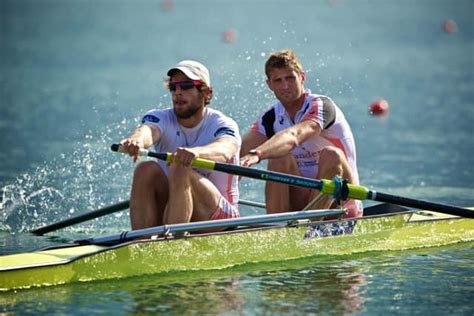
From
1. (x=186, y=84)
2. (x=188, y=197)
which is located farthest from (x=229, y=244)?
(x=186, y=84)

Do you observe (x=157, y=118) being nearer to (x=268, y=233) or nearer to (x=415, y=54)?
(x=268, y=233)

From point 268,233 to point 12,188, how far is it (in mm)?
3952

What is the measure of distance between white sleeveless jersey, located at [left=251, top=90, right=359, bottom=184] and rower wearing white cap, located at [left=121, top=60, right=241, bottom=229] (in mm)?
761

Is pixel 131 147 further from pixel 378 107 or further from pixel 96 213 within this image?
pixel 378 107

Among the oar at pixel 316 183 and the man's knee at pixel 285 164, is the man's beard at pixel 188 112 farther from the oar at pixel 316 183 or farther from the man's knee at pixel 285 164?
the man's knee at pixel 285 164

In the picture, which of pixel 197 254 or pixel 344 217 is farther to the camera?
pixel 344 217

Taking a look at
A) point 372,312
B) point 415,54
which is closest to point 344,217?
point 372,312

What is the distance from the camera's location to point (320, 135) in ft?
28.3

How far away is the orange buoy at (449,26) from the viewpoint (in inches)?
1286

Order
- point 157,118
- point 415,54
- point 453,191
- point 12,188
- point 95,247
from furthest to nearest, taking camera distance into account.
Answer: point 415,54 < point 453,191 < point 12,188 < point 157,118 < point 95,247

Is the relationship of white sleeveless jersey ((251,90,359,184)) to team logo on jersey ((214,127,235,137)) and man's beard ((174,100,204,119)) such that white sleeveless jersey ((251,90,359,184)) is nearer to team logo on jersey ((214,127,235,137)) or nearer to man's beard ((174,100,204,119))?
team logo on jersey ((214,127,235,137))

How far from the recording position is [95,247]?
714cm

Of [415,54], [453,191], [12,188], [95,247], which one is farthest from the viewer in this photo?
[415,54]

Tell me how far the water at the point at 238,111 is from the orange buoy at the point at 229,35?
191mm
